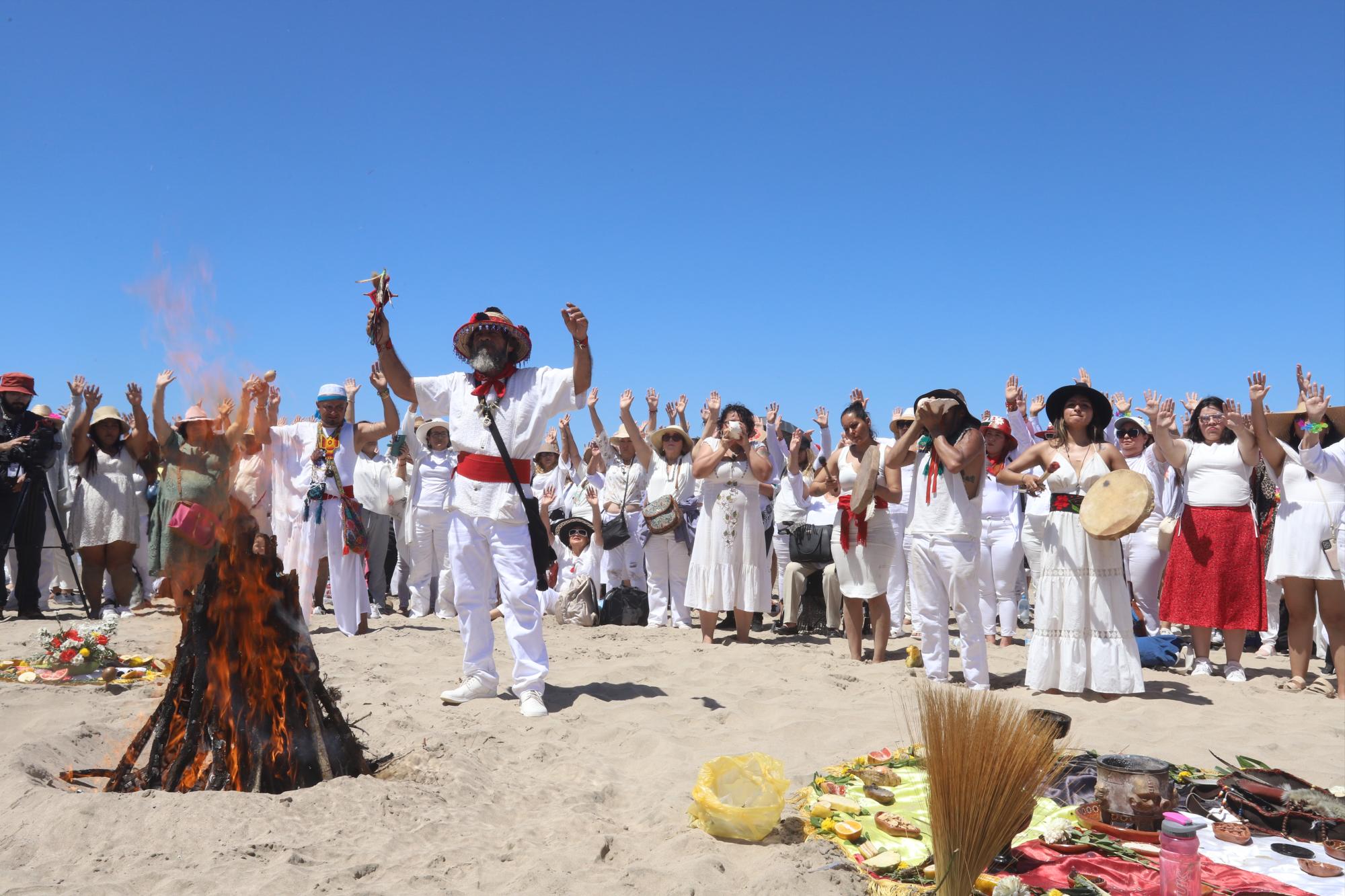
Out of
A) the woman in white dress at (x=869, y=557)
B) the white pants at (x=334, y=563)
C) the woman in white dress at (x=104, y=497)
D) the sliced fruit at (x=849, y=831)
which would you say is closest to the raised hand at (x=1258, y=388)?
the woman in white dress at (x=869, y=557)

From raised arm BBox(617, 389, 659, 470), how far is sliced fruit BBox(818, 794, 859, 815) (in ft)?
19.2

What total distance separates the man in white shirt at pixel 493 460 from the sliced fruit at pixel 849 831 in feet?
7.24

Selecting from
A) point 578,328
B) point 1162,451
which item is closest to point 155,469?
point 578,328

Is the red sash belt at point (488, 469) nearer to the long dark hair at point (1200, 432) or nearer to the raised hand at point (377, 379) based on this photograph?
the raised hand at point (377, 379)

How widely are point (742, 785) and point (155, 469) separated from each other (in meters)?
9.43

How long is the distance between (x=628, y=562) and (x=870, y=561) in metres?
3.82

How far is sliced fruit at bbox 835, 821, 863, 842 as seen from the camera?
366cm

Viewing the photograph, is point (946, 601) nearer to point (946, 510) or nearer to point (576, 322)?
point (946, 510)

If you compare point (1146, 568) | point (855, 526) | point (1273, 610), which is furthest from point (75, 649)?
point (1273, 610)

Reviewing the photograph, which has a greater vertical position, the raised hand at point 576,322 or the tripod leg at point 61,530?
the raised hand at point 576,322

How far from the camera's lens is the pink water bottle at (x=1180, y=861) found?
3.05 metres

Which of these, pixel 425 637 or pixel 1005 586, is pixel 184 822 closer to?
pixel 425 637

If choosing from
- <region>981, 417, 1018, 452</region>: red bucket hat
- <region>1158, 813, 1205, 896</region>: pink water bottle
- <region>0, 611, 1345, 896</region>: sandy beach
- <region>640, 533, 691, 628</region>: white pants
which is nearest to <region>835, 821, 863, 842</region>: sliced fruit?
<region>0, 611, 1345, 896</region>: sandy beach

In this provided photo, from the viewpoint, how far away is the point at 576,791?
4.27 meters
